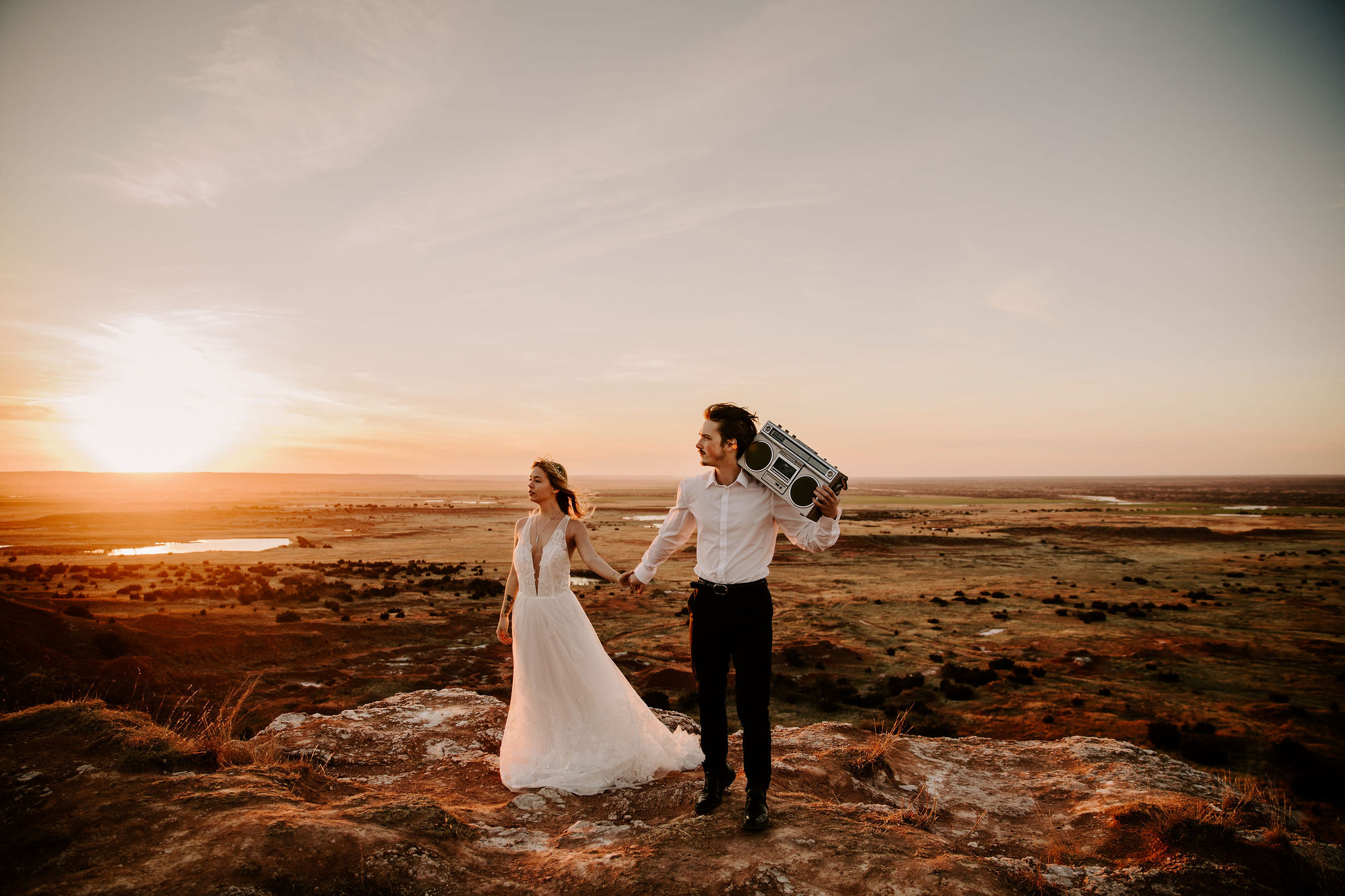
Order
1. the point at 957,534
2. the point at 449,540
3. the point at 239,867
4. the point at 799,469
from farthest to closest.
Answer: the point at 957,534 < the point at 449,540 < the point at 799,469 < the point at 239,867

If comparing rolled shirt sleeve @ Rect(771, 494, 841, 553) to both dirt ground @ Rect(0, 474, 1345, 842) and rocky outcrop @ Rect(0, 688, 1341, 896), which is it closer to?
rocky outcrop @ Rect(0, 688, 1341, 896)

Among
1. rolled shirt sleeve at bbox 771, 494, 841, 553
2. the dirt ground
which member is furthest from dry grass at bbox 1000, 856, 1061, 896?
the dirt ground

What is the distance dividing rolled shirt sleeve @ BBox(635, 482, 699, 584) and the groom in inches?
7.4

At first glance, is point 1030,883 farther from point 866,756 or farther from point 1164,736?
point 1164,736

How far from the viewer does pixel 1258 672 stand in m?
13.0

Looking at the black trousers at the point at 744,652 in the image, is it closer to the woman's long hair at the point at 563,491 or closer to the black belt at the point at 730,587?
the black belt at the point at 730,587

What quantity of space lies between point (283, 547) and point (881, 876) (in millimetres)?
41702

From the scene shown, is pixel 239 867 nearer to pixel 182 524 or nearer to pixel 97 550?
pixel 97 550

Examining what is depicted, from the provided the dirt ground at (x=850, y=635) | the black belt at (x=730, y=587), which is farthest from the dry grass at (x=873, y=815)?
the dirt ground at (x=850, y=635)

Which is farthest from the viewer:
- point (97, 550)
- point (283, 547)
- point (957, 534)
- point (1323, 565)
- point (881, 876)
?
point (957, 534)

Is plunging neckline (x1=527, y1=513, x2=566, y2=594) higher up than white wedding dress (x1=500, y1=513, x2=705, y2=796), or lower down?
higher up

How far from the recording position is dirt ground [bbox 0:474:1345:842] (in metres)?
9.57

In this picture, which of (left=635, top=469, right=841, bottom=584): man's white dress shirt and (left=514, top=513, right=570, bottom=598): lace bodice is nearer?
(left=635, top=469, right=841, bottom=584): man's white dress shirt

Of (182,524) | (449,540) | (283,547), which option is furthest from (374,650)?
(182,524)
